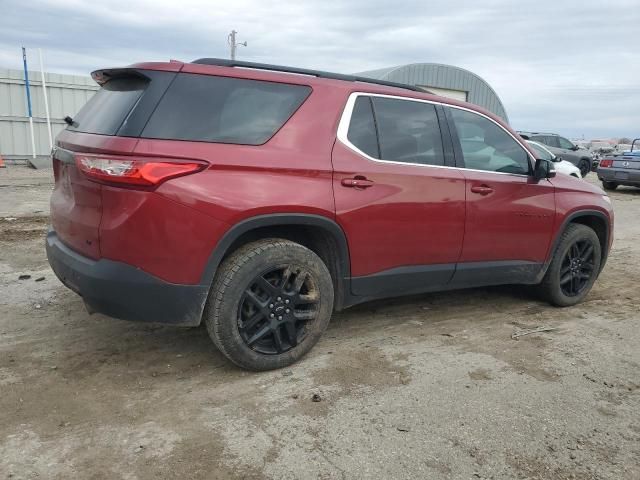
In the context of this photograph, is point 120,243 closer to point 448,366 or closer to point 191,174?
point 191,174

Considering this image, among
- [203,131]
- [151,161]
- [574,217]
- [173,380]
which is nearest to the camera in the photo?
[151,161]

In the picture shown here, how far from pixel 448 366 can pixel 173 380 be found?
69.2 inches

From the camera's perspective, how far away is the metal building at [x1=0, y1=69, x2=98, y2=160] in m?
16.2

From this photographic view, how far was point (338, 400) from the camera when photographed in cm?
307

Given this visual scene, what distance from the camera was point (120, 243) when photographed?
2.87 m

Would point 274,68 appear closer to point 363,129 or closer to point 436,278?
point 363,129

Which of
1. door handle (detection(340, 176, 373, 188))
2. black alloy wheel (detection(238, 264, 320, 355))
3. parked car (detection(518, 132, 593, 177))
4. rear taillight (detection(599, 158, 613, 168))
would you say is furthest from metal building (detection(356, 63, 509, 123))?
black alloy wheel (detection(238, 264, 320, 355))

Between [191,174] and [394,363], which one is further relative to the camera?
[394,363]

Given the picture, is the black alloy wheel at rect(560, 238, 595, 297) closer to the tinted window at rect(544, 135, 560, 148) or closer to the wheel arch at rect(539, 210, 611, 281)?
the wheel arch at rect(539, 210, 611, 281)

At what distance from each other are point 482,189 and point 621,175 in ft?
45.6

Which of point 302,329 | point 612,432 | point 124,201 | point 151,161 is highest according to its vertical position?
point 151,161

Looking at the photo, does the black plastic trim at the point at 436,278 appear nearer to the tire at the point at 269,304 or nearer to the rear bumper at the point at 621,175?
the tire at the point at 269,304

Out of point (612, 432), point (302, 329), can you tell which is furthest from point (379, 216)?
point (612, 432)

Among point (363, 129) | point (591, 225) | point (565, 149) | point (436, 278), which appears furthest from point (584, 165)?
point (363, 129)
